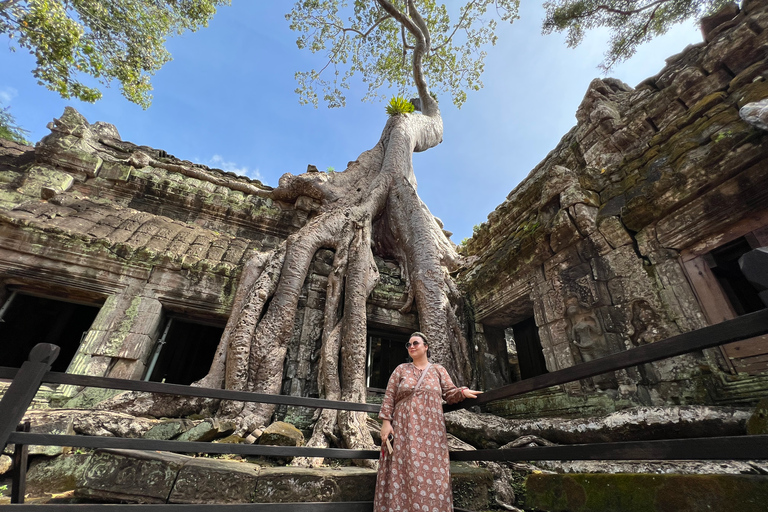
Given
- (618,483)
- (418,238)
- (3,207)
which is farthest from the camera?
(418,238)

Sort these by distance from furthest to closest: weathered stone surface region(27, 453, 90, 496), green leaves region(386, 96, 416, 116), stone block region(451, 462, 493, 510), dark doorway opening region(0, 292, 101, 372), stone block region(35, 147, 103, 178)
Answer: green leaves region(386, 96, 416, 116)
dark doorway opening region(0, 292, 101, 372)
stone block region(35, 147, 103, 178)
weathered stone surface region(27, 453, 90, 496)
stone block region(451, 462, 493, 510)

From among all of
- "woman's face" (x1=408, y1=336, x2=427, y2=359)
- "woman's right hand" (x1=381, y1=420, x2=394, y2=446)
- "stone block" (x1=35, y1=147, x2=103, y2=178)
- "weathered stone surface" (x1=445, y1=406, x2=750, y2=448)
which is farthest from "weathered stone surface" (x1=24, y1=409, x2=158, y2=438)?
"stone block" (x1=35, y1=147, x2=103, y2=178)

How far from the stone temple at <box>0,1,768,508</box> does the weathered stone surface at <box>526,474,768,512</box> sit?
145 cm

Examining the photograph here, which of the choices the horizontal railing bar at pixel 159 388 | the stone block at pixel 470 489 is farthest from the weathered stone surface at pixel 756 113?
the horizontal railing bar at pixel 159 388

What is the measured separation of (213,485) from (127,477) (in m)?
0.42

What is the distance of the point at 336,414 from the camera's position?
3.21 m

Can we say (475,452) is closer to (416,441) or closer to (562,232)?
(416,441)

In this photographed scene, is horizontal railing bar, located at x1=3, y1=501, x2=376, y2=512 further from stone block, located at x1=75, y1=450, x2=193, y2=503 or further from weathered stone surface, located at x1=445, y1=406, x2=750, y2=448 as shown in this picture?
weathered stone surface, located at x1=445, y1=406, x2=750, y2=448

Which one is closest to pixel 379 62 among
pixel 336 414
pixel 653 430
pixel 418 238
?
pixel 418 238

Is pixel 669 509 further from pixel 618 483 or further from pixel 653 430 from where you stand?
pixel 653 430

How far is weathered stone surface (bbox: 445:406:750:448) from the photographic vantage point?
191 cm

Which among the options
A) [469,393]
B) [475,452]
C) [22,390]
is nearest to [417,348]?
[469,393]

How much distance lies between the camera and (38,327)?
614cm

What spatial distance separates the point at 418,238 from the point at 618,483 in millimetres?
3929
